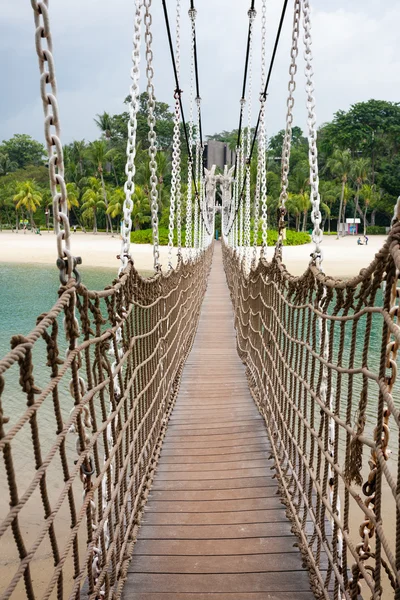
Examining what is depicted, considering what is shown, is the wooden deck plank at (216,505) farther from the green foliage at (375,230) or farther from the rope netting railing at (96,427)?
the green foliage at (375,230)

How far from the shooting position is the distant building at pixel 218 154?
34.0m

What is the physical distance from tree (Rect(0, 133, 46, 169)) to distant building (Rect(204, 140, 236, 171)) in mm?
14795

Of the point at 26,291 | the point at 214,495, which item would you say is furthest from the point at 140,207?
the point at 214,495

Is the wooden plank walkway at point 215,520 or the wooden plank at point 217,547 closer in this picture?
the wooden plank walkway at point 215,520

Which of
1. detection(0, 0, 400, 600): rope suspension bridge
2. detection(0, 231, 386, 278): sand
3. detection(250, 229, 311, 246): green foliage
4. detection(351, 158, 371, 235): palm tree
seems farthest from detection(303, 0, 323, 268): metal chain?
detection(351, 158, 371, 235): palm tree

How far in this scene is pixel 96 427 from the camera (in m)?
1.12

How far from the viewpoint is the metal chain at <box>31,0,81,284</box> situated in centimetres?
91

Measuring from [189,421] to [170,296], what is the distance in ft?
2.22

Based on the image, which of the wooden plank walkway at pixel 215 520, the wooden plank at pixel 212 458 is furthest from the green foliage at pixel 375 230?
the wooden plank at pixel 212 458

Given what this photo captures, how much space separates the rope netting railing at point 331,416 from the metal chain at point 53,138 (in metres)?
0.55

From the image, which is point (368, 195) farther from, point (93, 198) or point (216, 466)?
point (216, 466)

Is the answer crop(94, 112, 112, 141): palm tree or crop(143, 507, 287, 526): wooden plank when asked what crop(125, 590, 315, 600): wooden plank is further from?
crop(94, 112, 112, 141): palm tree

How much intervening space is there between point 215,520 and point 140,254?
18.1 metres

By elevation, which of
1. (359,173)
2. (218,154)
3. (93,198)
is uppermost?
(218,154)
